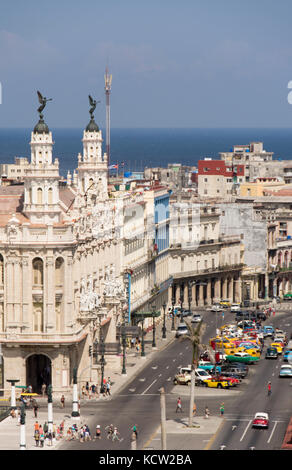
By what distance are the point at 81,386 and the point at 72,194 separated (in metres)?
21.5

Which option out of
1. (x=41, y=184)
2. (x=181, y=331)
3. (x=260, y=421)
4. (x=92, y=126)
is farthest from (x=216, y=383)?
(x=92, y=126)

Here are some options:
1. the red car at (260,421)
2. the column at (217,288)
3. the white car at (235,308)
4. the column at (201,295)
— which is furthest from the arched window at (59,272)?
the column at (217,288)

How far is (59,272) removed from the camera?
404ft

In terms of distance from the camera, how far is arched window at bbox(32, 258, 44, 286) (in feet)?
402

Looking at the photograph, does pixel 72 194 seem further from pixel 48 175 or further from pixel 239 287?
pixel 239 287

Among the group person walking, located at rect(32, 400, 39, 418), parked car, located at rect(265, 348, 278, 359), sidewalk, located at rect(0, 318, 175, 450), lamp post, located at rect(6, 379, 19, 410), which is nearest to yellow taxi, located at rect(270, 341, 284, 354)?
parked car, located at rect(265, 348, 278, 359)

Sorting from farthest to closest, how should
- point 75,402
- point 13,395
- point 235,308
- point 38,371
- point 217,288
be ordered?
point 217,288, point 235,308, point 38,371, point 13,395, point 75,402

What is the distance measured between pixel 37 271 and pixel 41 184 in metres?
7.44

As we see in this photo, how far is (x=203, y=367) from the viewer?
135 m

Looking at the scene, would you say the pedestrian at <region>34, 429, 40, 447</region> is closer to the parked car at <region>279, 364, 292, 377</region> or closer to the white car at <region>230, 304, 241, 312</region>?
the parked car at <region>279, 364, 292, 377</region>

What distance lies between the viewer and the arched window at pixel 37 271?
402ft

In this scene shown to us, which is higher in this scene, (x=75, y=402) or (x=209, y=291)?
(x=75, y=402)

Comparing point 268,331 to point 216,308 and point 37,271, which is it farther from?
point 37,271
